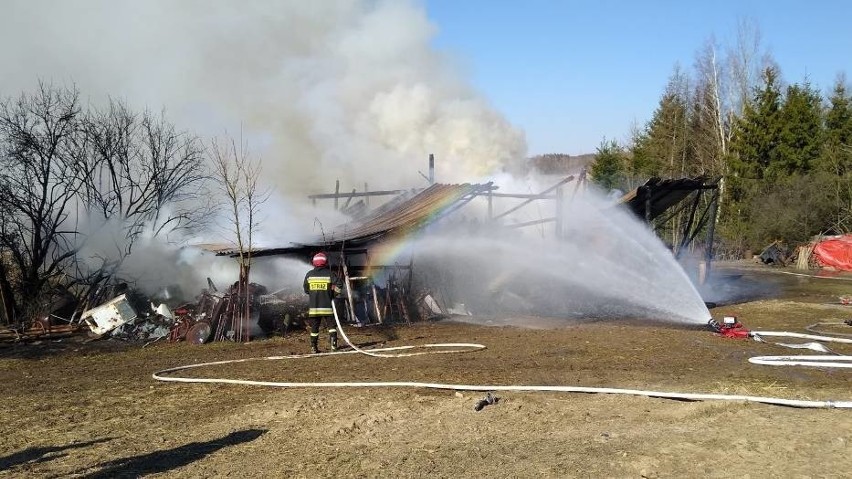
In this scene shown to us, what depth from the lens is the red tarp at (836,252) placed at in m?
28.7

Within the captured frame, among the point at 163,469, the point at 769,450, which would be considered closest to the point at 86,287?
the point at 163,469

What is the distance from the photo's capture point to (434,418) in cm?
709

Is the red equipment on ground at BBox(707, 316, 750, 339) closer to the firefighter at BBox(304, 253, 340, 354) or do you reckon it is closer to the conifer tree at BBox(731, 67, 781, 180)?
the firefighter at BBox(304, 253, 340, 354)

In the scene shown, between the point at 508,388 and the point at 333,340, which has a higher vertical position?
the point at 333,340

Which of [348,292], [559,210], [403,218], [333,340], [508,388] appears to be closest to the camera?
[508,388]

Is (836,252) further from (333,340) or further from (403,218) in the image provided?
(333,340)

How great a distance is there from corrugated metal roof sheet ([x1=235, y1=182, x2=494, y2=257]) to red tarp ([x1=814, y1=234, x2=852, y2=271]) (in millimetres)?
19585

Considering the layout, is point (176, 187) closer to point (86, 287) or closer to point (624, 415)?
point (86, 287)

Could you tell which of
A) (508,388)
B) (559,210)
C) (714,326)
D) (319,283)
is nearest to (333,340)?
(319,283)

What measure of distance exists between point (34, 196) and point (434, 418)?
47.4ft

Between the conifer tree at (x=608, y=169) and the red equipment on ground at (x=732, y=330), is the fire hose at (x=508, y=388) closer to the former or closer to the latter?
the red equipment on ground at (x=732, y=330)

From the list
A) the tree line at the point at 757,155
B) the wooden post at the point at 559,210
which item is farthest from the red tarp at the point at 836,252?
the wooden post at the point at 559,210

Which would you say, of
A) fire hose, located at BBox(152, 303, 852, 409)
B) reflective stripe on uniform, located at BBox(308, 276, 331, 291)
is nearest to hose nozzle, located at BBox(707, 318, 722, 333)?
fire hose, located at BBox(152, 303, 852, 409)

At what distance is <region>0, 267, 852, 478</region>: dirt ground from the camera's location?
563cm
